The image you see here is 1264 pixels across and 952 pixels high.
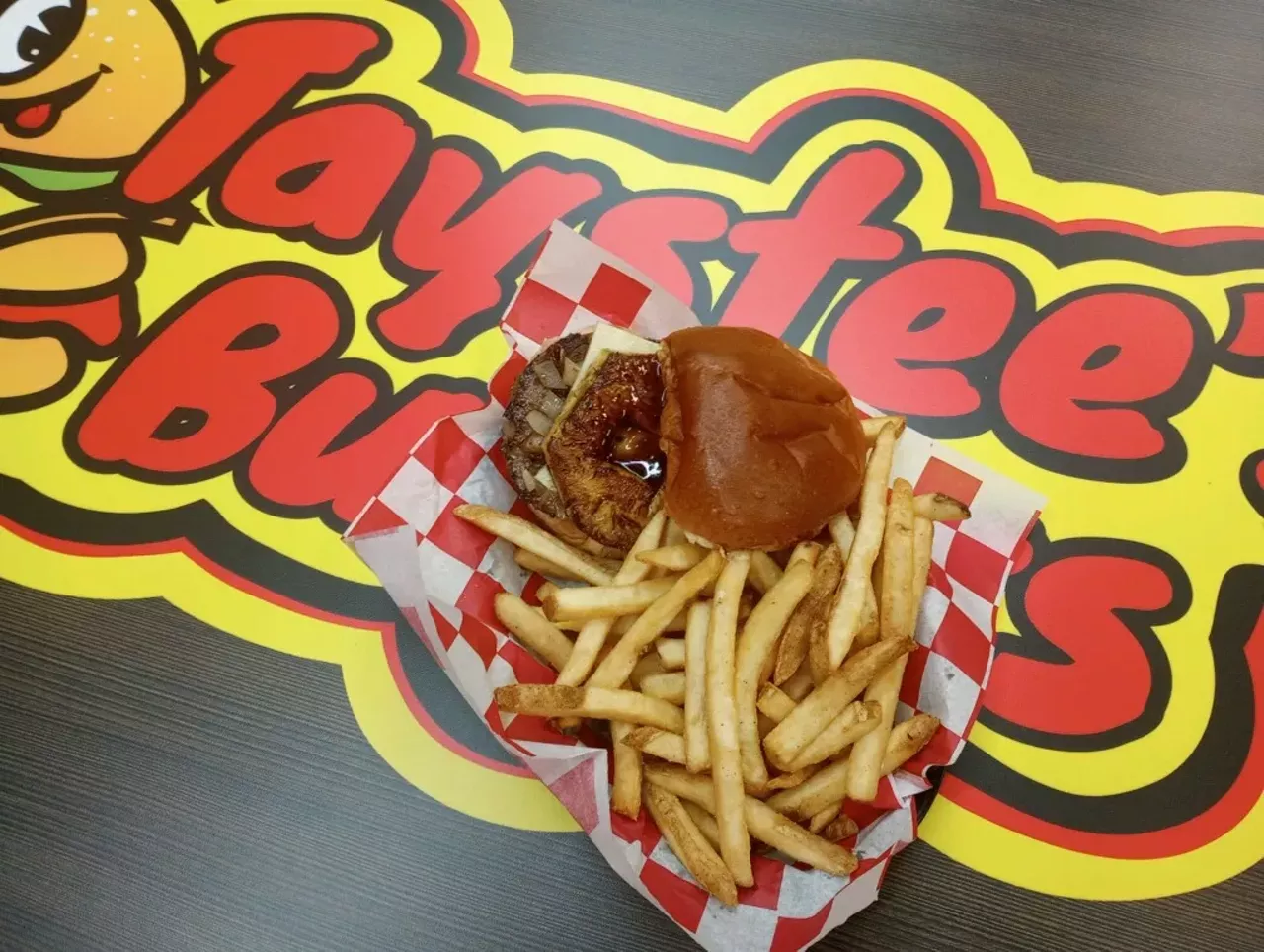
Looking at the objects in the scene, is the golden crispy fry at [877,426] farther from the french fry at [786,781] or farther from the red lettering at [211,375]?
the red lettering at [211,375]

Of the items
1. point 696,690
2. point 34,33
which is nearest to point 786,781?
point 696,690

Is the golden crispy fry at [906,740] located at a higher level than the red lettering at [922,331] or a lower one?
lower

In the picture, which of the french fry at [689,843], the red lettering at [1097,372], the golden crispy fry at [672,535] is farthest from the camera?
the red lettering at [1097,372]

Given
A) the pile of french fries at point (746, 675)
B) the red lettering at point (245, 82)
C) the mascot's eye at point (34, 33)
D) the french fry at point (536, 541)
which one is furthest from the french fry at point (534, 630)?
the mascot's eye at point (34, 33)

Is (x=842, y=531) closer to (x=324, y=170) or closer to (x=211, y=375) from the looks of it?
(x=211, y=375)

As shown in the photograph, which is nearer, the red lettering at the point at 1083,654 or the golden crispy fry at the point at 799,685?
the golden crispy fry at the point at 799,685

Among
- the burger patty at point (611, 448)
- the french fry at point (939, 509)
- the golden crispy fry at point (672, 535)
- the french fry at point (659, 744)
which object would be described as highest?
the french fry at point (939, 509)

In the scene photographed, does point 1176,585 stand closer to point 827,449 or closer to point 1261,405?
point 1261,405
